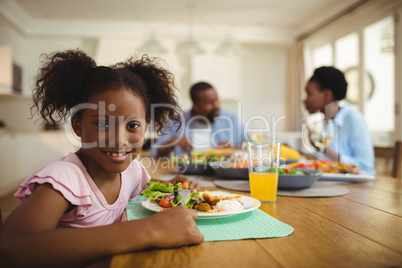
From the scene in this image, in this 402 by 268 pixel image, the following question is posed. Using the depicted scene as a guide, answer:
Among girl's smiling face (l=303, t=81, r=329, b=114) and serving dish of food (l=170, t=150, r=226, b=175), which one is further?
girl's smiling face (l=303, t=81, r=329, b=114)


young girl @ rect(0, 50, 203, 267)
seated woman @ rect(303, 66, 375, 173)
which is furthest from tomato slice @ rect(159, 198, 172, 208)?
seated woman @ rect(303, 66, 375, 173)

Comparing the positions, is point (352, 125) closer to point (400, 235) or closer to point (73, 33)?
point (400, 235)

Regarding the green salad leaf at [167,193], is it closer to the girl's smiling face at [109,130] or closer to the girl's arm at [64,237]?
the girl's smiling face at [109,130]

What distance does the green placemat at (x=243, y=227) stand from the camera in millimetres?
694

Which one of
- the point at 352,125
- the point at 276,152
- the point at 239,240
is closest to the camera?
the point at 239,240

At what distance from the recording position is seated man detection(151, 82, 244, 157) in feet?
10.3

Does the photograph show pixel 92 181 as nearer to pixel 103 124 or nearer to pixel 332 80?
pixel 103 124

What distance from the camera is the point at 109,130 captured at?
2.91 feet

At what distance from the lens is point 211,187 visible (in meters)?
1.35

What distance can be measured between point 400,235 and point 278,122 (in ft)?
20.9

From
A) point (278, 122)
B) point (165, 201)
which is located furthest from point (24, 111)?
point (165, 201)

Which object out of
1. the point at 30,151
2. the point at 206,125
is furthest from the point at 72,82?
the point at 30,151

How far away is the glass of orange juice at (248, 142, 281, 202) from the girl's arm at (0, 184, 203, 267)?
448mm

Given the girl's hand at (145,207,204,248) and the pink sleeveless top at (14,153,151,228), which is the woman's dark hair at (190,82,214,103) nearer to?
the pink sleeveless top at (14,153,151,228)
